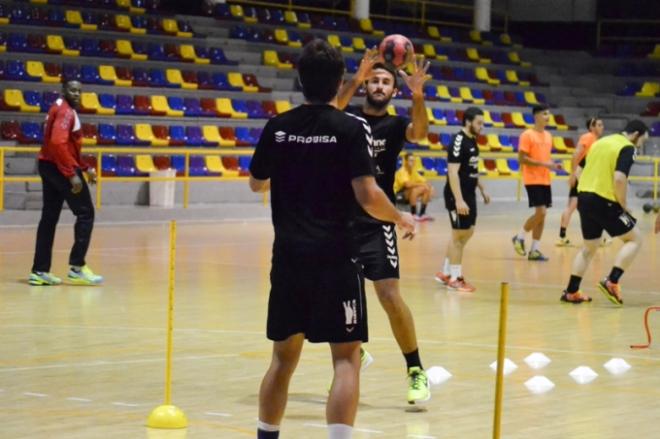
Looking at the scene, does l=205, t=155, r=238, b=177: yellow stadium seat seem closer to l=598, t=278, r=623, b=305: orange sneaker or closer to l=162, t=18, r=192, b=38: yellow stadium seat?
l=162, t=18, r=192, b=38: yellow stadium seat

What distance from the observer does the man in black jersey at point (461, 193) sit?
1430 centimetres

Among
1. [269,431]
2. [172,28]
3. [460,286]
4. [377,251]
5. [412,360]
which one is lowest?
[460,286]

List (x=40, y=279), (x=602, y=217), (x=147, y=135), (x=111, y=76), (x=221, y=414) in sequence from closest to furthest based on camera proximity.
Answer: (x=221, y=414) < (x=602, y=217) < (x=40, y=279) < (x=147, y=135) < (x=111, y=76)

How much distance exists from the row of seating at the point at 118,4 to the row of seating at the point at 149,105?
10.4 ft

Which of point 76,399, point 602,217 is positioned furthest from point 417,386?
point 602,217

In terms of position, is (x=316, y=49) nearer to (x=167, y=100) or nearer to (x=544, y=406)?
(x=544, y=406)

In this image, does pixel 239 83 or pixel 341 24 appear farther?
pixel 341 24

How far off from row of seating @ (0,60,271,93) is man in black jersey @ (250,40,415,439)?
64.1 ft

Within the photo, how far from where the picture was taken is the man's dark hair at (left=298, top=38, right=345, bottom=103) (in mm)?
5633

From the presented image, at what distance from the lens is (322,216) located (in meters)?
5.74

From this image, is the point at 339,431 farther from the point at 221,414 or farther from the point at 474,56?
the point at 474,56

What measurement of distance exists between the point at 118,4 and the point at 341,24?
22.9 feet

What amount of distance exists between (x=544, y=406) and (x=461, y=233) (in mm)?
6375

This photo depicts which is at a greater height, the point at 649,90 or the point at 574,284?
the point at 649,90
